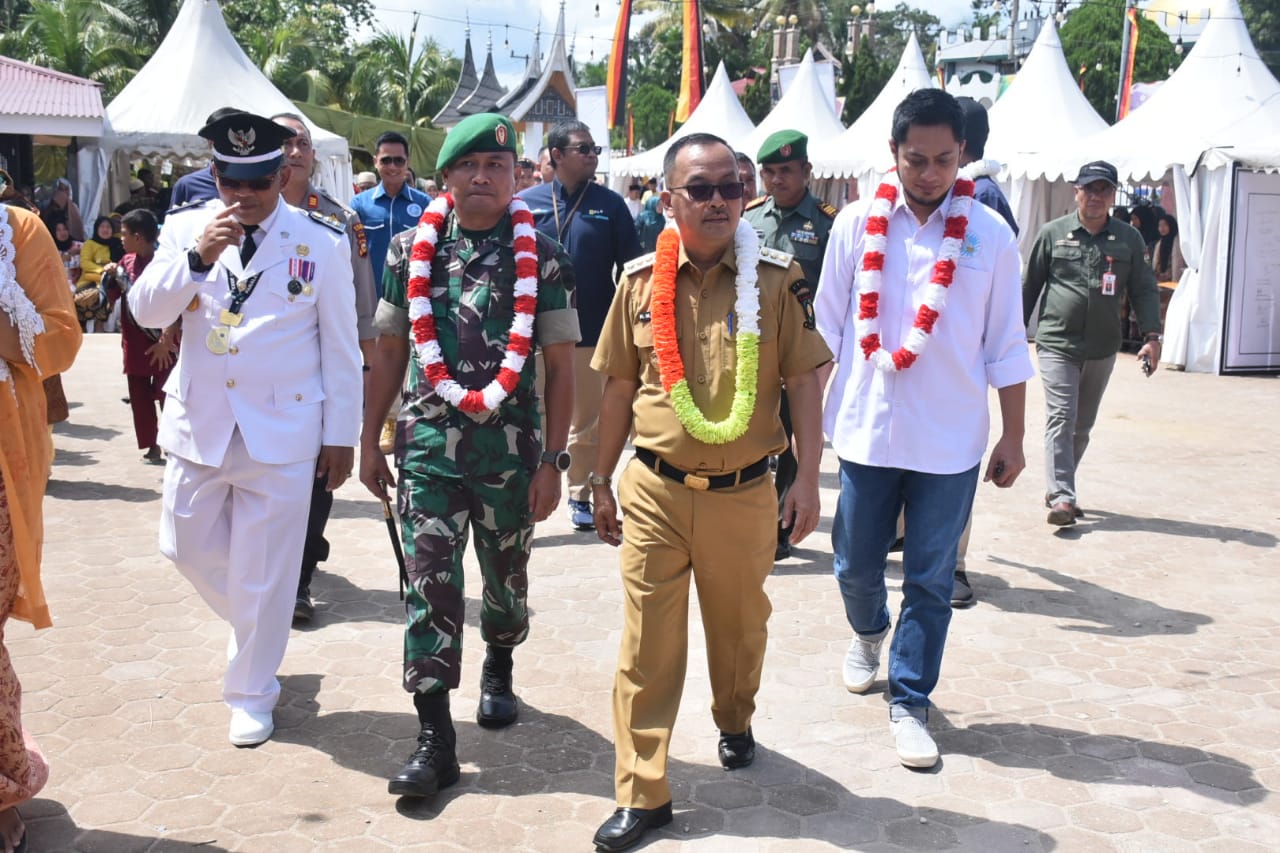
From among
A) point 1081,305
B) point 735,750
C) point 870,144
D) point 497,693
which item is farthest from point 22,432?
point 870,144

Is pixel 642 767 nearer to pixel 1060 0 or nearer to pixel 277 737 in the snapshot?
pixel 277 737

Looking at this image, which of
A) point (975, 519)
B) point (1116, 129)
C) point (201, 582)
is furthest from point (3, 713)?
point (1116, 129)

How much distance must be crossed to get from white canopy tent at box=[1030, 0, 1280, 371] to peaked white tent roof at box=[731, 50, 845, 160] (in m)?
9.66

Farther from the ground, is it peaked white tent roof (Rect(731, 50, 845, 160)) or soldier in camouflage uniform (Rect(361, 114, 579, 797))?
peaked white tent roof (Rect(731, 50, 845, 160))

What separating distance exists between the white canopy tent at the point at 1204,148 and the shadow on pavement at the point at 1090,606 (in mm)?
9553

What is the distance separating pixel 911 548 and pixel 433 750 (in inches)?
71.9

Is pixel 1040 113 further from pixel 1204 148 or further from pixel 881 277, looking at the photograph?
pixel 881 277

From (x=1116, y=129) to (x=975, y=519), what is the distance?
11.0 metres

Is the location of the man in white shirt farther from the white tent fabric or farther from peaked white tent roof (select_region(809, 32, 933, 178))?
the white tent fabric

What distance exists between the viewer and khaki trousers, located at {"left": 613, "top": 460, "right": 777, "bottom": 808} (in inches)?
145

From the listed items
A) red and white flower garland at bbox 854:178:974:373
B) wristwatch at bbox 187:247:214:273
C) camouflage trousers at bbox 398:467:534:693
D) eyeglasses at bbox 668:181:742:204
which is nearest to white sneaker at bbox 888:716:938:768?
red and white flower garland at bbox 854:178:974:373

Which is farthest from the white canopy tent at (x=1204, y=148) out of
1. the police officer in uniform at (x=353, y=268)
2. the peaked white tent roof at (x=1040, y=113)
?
the police officer in uniform at (x=353, y=268)

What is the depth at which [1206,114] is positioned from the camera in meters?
15.3

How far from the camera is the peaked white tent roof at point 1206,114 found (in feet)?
48.2
